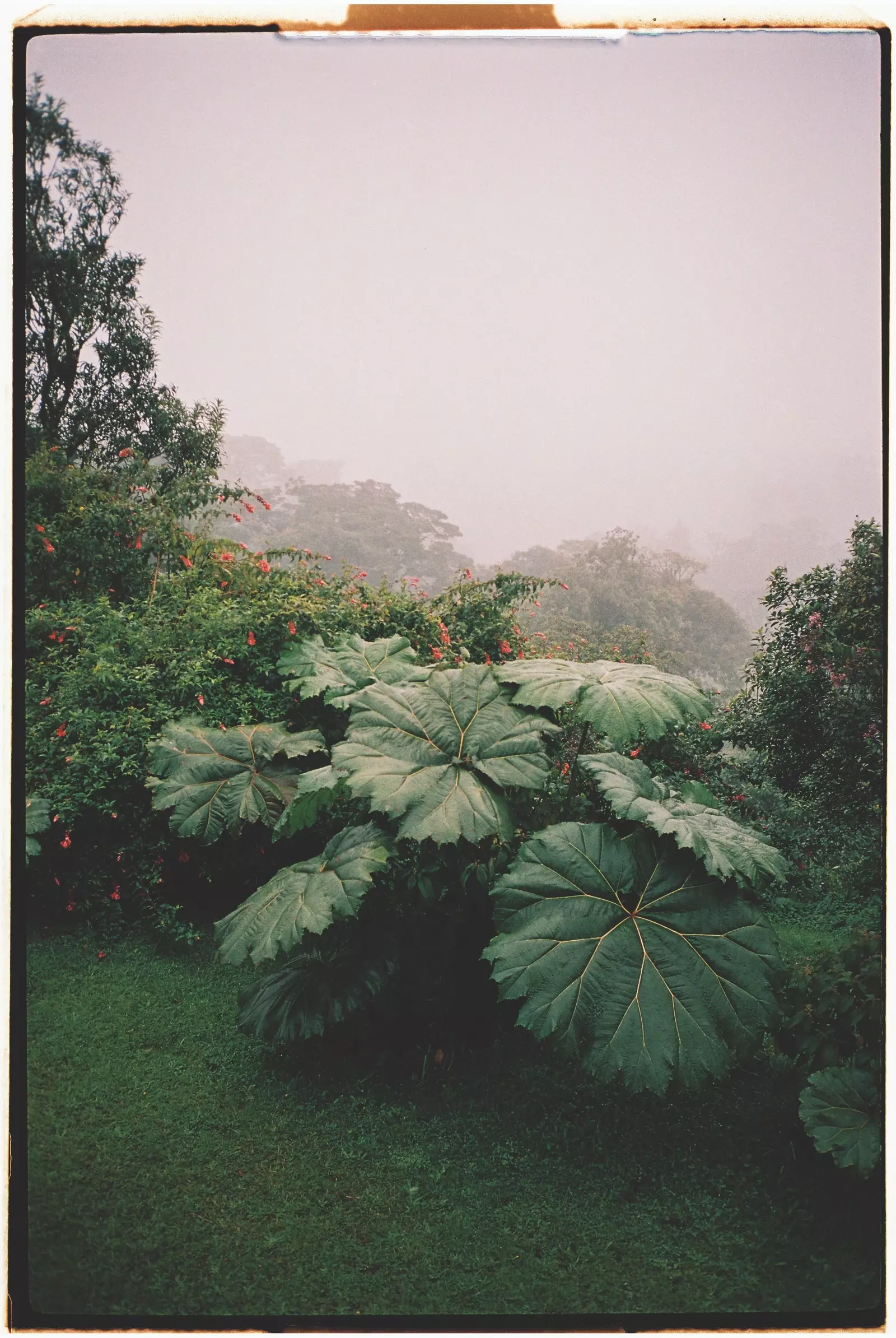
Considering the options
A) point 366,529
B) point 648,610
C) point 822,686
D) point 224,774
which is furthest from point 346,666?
point 648,610

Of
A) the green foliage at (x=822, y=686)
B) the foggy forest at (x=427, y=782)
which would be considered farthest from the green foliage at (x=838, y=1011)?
the green foliage at (x=822, y=686)

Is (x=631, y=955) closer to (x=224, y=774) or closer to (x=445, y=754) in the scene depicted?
(x=445, y=754)

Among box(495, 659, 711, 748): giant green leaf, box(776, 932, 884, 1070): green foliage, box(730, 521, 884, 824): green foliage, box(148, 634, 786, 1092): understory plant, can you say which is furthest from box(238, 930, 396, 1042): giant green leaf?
box(730, 521, 884, 824): green foliage

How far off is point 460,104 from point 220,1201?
2.57 metres

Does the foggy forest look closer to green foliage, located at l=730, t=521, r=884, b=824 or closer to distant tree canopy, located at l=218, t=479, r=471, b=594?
green foliage, located at l=730, t=521, r=884, b=824

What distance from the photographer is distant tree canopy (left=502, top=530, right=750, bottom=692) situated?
18.7 ft

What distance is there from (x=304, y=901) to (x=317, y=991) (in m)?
0.37

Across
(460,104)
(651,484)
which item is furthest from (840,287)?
(651,484)

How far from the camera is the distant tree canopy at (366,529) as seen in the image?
19.0 feet

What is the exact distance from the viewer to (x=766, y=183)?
84.0 inches

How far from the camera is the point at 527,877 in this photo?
169cm

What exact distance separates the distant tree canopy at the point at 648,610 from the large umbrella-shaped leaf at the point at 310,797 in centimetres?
372

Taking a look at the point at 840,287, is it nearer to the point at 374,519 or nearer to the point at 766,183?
the point at 766,183

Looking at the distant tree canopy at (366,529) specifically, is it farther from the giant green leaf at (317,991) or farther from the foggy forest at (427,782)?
the giant green leaf at (317,991)
